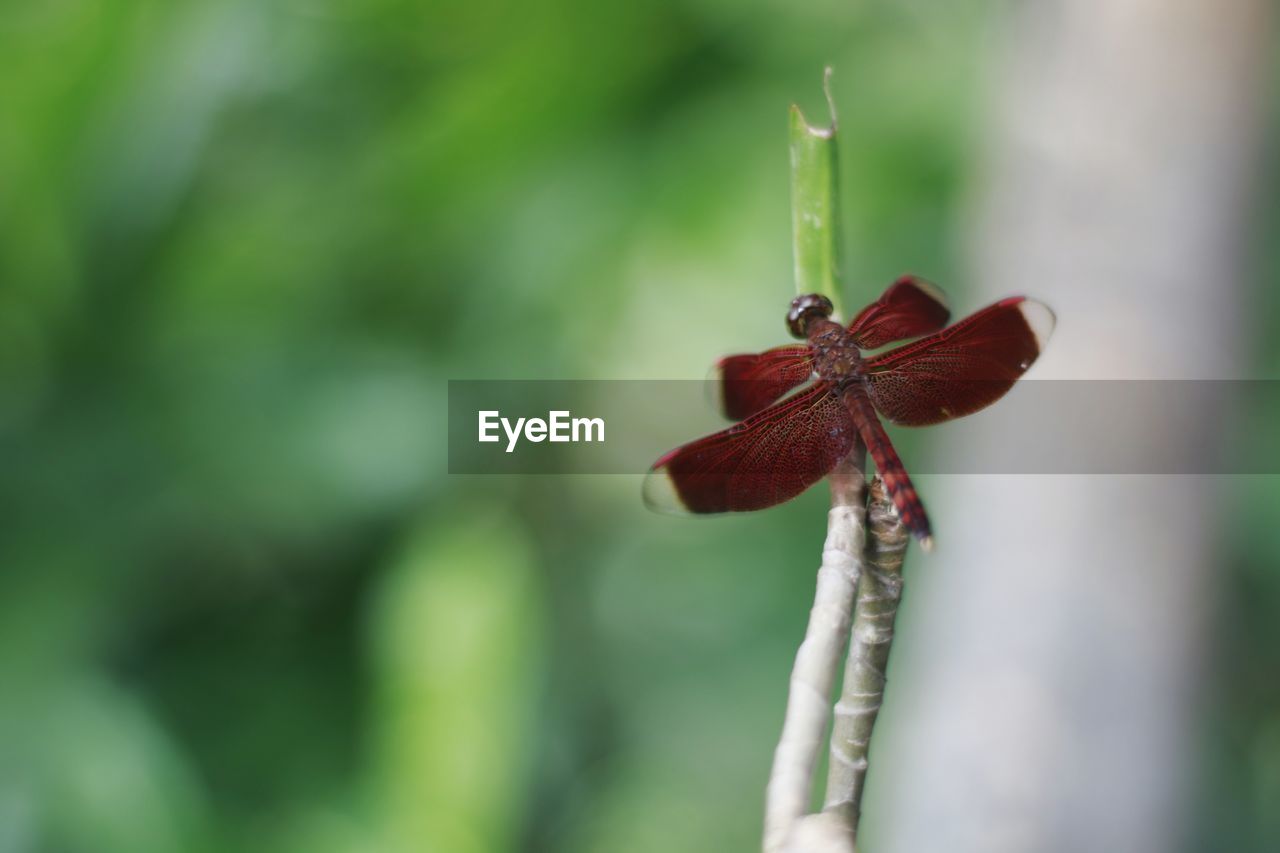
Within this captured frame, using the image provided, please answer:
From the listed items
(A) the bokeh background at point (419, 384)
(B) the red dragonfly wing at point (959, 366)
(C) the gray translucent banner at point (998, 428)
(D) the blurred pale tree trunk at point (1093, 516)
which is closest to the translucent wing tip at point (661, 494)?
(B) the red dragonfly wing at point (959, 366)

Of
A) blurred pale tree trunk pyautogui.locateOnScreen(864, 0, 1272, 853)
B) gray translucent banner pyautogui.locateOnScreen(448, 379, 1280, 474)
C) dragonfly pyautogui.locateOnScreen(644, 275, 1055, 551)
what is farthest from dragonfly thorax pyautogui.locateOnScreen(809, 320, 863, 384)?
blurred pale tree trunk pyautogui.locateOnScreen(864, 0, 1272, 853)

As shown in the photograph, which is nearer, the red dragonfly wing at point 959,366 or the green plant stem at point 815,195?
the green plant stem at point 815,195

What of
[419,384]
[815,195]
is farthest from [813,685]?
[419,384]

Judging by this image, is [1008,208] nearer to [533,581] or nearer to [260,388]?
[533,581]

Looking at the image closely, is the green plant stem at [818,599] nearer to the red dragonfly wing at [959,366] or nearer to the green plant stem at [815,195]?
the green plant stem at [815,195]

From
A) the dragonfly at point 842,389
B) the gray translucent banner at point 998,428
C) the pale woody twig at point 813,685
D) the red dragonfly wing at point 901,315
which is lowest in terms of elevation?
the pale woody twig at point 813,685
